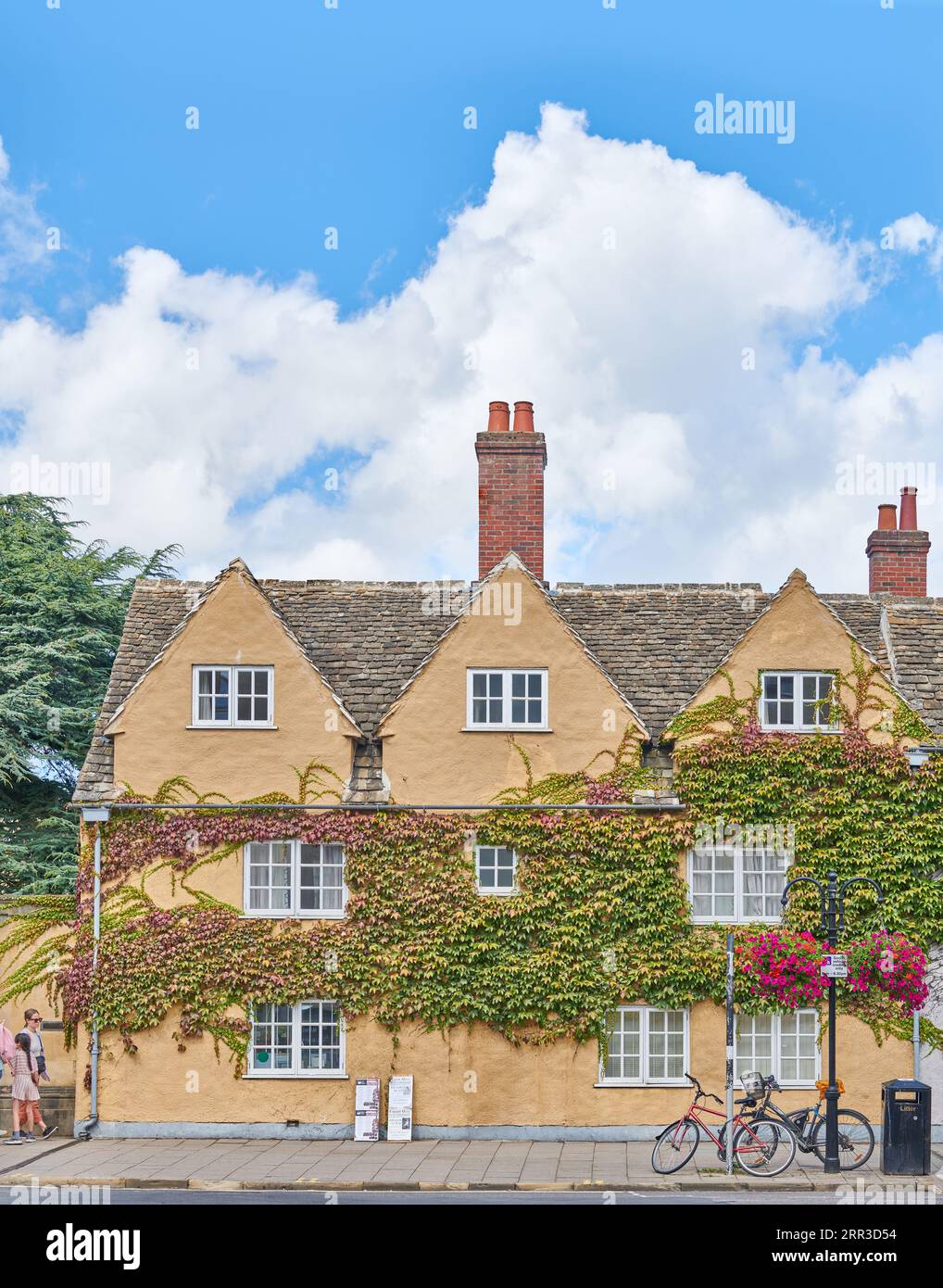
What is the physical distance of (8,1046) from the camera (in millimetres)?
24016

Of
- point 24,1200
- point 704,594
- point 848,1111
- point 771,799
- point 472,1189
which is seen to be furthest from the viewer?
point 704,594

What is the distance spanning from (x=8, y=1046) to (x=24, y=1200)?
566 centimetres

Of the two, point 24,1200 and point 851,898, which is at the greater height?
point 851,898

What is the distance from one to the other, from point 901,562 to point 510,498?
30.0ft

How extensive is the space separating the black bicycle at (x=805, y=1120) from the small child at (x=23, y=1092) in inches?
459

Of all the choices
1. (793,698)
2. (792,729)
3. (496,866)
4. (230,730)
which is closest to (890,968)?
(792,729)

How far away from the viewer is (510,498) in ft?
93.0

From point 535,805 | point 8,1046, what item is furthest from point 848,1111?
point 8,1046

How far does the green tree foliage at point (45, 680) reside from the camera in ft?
126

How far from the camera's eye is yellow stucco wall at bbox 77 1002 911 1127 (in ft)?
81.4

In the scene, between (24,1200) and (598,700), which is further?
(598,700)

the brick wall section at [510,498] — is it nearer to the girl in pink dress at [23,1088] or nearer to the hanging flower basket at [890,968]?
the hanging flower basket at [890,968]

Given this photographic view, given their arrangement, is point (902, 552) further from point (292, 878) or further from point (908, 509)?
point (292, 878)
